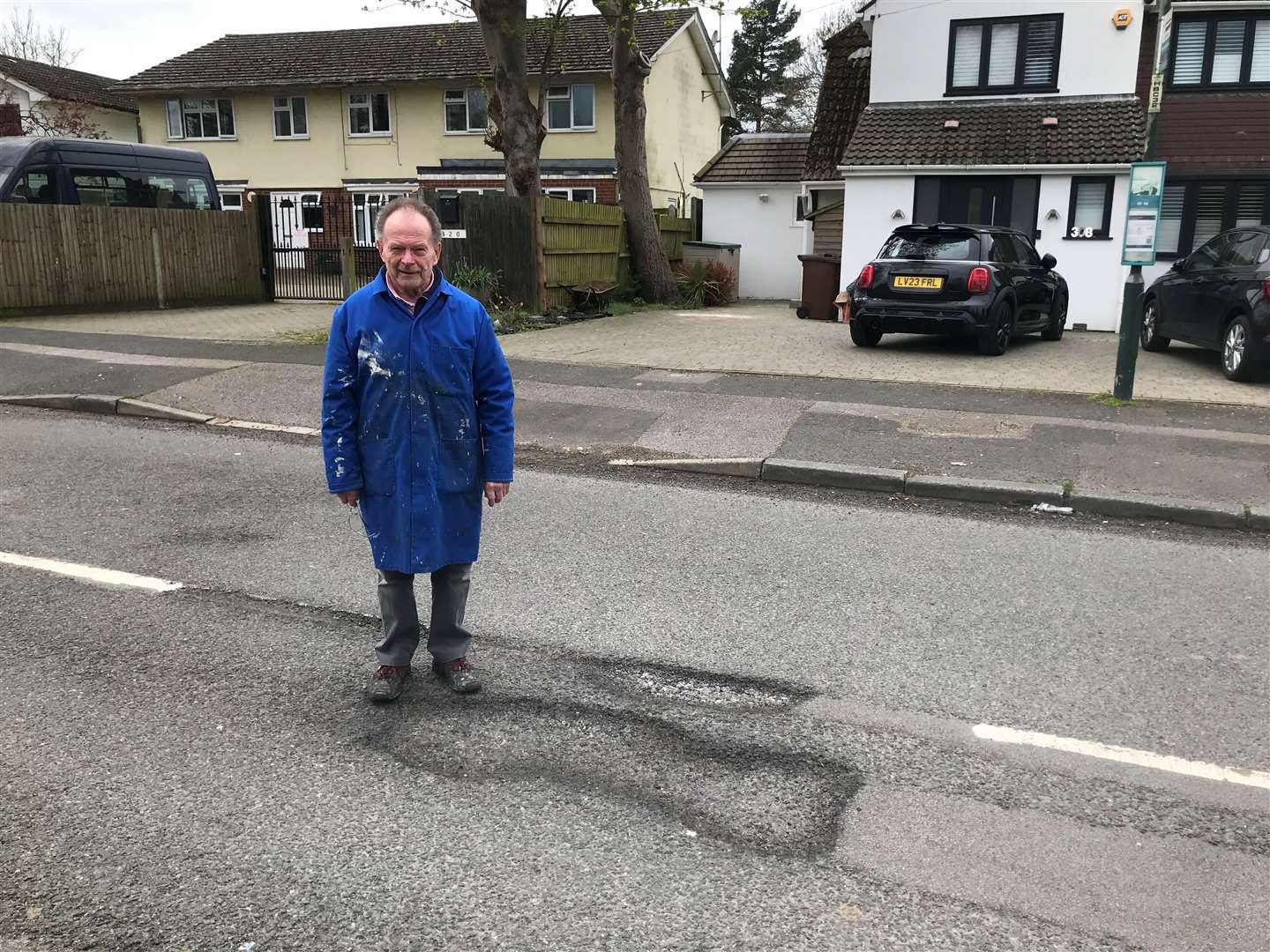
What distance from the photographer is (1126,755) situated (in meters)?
3.53

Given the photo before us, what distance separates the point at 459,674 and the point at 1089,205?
1675 cm

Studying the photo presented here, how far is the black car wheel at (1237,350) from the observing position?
1091 centimetres

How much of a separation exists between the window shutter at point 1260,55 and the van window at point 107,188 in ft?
65.4

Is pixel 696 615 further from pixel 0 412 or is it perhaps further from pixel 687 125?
pixel 687 125

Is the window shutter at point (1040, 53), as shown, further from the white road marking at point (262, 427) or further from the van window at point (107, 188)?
the van window at point (107, 188)

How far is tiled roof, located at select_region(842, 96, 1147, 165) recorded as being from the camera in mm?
17047

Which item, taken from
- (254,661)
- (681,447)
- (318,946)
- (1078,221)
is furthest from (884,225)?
(318,946)

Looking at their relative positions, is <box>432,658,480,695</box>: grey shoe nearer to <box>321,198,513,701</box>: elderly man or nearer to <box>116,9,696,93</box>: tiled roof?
<box>321,198,513,701</box>: elderly man

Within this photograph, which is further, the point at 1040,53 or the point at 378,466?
the point at 1040,53

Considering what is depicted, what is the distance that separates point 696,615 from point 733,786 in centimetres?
158

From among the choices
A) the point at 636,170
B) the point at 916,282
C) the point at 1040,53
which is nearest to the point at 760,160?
the point at 636,170

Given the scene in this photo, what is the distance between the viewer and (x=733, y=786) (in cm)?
330

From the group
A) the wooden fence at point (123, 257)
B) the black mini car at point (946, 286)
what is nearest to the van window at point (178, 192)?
the wooden fence at point (123, 257)

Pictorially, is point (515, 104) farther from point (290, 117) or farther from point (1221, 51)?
point (290, 117)
